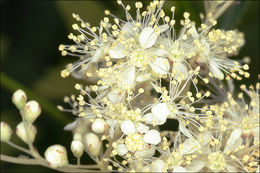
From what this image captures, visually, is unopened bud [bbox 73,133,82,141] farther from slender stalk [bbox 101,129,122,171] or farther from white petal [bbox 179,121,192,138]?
white petal [bbox 179,121,192,138]

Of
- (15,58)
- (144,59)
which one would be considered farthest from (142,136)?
(15,58)

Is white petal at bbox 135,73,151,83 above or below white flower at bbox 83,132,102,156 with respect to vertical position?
above

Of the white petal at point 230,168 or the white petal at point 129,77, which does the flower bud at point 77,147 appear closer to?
the white petal at point 129,77

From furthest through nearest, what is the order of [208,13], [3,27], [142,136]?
[3,27] → [208,13] → [142,136]

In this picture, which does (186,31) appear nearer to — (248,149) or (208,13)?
(208,13)

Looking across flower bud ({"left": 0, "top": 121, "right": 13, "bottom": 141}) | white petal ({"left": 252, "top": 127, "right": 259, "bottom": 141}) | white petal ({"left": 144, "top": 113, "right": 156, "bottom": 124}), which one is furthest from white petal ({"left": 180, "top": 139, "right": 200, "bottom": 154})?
flower bud ({"left": 0, "top": 121, "right": 13, "bottom": 141})

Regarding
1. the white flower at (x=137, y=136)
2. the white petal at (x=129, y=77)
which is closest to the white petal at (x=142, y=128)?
the white flower at (x=137, y=136)
